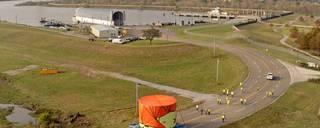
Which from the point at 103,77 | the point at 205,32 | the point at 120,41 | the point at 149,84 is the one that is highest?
the point at 205,32

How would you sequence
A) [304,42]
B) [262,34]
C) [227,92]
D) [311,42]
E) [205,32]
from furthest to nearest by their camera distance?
[262,34]
[205,32]
[304,42]
[311,42]
[227,92]

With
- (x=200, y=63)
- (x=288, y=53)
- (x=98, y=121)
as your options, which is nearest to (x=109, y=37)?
(x=200, y=63)

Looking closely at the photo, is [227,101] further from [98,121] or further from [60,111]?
[60,111]

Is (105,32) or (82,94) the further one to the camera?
(105,32)

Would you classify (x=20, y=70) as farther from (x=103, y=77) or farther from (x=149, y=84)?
(x=149, y=84)

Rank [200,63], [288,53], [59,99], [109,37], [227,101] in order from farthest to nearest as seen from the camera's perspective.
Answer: [109,37]
[288,53]
[200,63]
[59,99]
[227,101]

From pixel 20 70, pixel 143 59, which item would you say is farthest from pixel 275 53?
pixel 20 70
